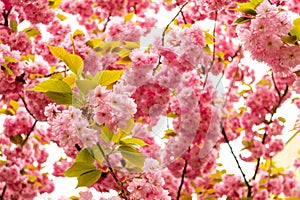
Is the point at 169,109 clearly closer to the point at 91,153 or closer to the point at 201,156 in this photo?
the point at 201,156

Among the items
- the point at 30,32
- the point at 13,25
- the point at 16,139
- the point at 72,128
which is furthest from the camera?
the point at 16,139

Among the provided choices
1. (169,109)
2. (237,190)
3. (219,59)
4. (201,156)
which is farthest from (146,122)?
(237,190)

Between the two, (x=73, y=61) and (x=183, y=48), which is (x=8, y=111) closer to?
(x=183, y=48)

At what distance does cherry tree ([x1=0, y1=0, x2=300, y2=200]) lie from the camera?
2117 mm

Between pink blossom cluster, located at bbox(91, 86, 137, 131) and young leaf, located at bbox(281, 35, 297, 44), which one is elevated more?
young leaf, located at bbox(281, 35, 297, 44)

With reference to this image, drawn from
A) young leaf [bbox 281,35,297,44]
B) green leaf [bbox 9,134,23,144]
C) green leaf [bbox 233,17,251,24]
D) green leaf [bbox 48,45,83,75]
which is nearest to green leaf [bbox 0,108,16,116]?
green leaf [bbox 9,134,23,144]

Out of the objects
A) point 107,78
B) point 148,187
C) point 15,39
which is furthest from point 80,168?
point 15,39

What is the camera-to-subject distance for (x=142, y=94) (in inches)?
117

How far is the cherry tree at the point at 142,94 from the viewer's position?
6.95 ft

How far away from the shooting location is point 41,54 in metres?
4.10

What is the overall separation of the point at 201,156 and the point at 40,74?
1500mm

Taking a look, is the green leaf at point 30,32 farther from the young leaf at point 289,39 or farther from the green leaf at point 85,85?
the young leaf at point 289,39

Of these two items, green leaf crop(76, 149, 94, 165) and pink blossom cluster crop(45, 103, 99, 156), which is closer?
pink blossom cluster crop(45, 103, 99, 156)

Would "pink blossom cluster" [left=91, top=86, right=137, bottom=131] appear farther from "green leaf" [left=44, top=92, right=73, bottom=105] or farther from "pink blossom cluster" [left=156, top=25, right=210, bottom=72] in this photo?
"pink blossom cluster" [left=156, top=25, right=210, bottom=72]
